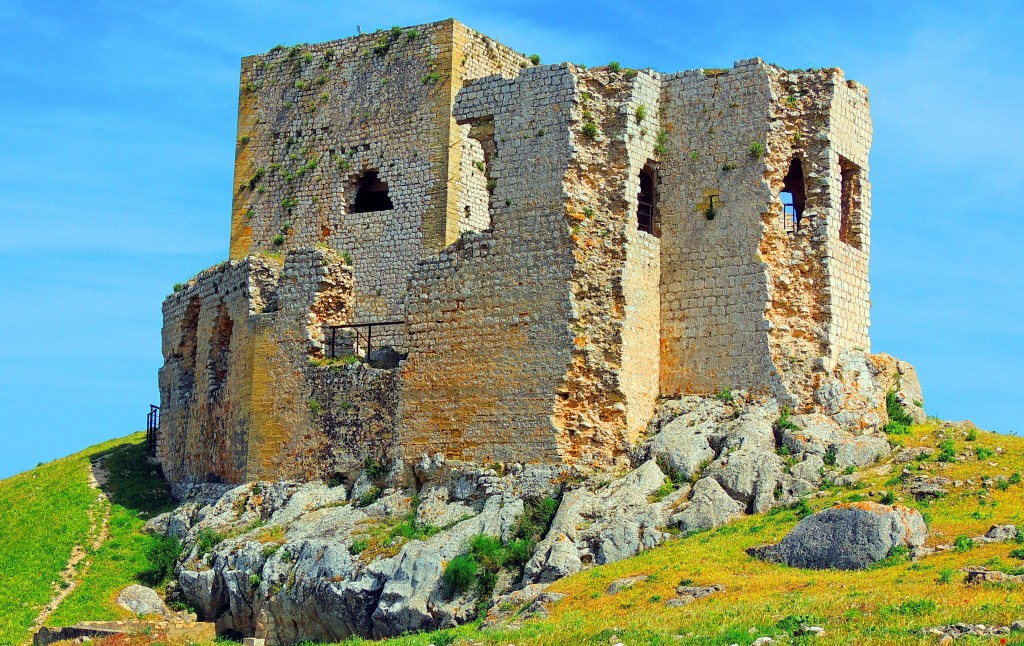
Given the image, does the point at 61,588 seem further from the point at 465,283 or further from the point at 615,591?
the point at 615,591

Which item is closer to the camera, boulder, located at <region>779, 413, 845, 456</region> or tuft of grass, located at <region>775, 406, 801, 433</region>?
boulder, located at <region>779, 413, 845, 456</region>

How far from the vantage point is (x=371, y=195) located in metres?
37.3

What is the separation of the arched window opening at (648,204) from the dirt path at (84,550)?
12.0m

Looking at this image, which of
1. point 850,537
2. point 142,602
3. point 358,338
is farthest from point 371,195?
point 850,537

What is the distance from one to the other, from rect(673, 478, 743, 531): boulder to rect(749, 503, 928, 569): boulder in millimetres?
1938

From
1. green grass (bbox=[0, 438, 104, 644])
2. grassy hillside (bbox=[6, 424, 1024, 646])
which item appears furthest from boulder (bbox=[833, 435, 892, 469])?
green grass (bbox=[0, 438, 104, 644])

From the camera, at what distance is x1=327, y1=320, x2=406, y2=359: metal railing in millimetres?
31344

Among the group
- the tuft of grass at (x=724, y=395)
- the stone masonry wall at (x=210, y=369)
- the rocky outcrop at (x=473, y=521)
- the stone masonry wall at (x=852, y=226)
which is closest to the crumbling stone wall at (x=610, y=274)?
the rocky outcrop at (x=473, y=521)

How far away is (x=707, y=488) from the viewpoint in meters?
25.2

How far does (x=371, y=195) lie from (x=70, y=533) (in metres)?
10.2

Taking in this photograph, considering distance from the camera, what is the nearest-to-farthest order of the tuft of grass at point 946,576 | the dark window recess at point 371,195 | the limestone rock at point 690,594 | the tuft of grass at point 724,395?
the tuft of grass at point 946,576, the limestone rock at point 690,594, the tuft of grass at point 724,395, the dark window recess at point 371,195

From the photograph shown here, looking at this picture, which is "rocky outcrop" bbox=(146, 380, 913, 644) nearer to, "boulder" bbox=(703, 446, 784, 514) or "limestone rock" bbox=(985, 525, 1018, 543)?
"boulder" bbox=(703, 446, 784, 514)

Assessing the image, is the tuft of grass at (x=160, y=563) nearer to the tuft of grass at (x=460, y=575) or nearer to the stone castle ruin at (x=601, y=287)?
the stone castle ruin at (x=601, y=287)

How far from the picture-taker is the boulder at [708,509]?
2461 centimetres
